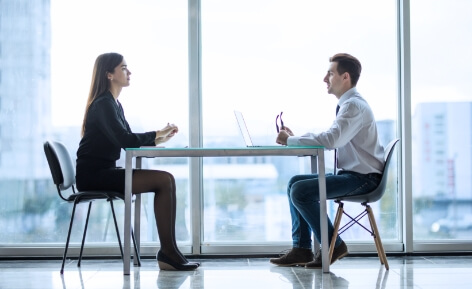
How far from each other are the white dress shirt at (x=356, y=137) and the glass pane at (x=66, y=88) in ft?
4.04

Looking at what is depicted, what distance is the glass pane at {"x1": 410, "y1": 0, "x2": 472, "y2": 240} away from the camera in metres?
4.75

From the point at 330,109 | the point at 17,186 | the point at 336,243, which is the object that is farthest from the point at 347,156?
the point at 17,186


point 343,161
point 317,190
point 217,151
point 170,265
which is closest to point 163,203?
point 170,265

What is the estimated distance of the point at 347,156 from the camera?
4.05 meters

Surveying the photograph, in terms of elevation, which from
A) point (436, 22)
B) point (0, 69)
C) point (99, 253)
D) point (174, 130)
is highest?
point (436, 22)

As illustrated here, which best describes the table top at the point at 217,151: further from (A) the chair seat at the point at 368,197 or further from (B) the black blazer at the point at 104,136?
(A) the chair seat at the point at 368,197

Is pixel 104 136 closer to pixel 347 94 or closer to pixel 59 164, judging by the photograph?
pixel 59 164

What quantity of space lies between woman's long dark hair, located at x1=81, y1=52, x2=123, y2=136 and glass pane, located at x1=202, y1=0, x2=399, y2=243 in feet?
2.57

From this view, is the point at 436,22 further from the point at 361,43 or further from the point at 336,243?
the point at 336,243

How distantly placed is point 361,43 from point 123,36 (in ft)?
5.48

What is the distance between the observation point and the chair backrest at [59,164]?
387cm

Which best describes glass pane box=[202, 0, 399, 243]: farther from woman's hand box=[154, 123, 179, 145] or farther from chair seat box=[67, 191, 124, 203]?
chair seat box=[67, 191, 124, 203]

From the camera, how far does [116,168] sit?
4.07 m

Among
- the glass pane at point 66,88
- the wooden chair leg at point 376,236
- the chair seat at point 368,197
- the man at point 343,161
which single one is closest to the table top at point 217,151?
the man at point 343,161
